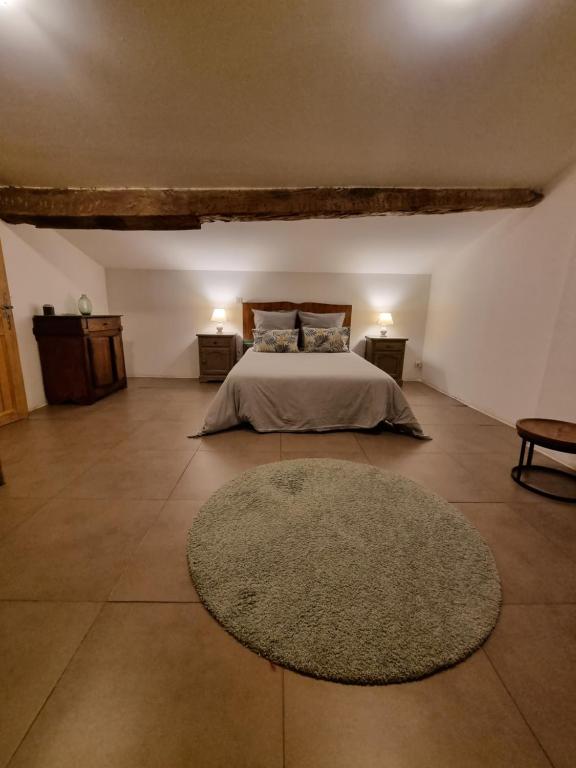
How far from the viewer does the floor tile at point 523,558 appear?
127cm

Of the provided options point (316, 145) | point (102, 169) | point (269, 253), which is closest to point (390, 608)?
point (316, 145)

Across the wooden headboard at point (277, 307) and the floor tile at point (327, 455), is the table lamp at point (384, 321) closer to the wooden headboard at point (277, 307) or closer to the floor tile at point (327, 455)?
the wooden headboard at point (277, 307)

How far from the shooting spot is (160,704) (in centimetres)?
89

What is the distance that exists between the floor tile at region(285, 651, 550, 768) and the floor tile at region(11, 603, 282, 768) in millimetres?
73

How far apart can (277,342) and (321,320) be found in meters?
0.85

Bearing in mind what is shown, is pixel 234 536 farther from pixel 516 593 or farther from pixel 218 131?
pixel 218 131

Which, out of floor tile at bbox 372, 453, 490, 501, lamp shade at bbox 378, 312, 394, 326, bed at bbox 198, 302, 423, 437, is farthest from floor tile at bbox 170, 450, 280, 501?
lamp shade at bbox 378, 312, 394, 326

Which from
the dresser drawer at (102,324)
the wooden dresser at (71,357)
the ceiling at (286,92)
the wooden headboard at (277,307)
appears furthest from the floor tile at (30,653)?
the wooden headboard at (277,307)

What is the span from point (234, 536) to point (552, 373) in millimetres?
2612

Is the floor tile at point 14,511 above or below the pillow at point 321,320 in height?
below

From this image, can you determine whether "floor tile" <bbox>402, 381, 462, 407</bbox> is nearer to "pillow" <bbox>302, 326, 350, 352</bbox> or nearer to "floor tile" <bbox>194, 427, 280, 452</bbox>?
"pillow" <bbox>302, 326, 350, 352</bbox>

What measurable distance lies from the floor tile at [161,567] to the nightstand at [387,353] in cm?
364

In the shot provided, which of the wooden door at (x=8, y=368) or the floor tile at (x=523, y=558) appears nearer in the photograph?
the floor tile at (x=523, y=558)

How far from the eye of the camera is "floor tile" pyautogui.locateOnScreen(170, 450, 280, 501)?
6.29 ft
